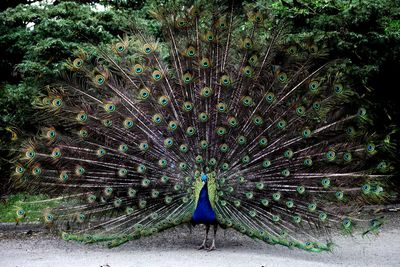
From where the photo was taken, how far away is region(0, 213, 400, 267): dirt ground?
234 inches

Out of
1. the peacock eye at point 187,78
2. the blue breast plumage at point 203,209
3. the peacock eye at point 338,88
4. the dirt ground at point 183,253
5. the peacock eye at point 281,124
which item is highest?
the peacock eye at point 187,78

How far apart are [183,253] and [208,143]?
1287mm

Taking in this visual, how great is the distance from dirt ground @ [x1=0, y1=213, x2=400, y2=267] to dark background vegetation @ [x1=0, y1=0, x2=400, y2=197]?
1.94 metres

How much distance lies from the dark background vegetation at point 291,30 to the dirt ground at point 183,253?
1.94 m

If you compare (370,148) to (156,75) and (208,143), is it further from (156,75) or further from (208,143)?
(156,75)

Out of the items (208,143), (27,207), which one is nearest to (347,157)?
(208,143)

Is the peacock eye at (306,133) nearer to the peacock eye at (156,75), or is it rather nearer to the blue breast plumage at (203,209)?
the blue breast plumage at (203,209)

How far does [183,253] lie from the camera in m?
6.42

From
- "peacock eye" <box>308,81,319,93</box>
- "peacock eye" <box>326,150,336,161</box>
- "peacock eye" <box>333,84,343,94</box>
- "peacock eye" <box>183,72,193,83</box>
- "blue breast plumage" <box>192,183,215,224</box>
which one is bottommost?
"blue breast plumage" <box>192,183,215,224</box>

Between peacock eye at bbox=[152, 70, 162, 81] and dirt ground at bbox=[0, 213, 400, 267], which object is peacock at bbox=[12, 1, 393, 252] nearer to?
peacock eye at bbox=[152, 70, 162, 81]

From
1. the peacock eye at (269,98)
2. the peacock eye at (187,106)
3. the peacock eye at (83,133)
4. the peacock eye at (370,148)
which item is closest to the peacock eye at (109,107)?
the peacock eye at (83,133)

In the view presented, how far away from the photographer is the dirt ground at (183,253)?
5945 mm

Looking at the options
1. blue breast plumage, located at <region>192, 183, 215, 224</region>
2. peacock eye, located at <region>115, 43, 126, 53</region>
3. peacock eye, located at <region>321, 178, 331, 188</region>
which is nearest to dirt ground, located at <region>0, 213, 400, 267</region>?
blue breast plumage, located at <region>192, 183, 215, 224</region>

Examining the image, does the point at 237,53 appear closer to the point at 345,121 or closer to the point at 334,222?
the point at 345,121
